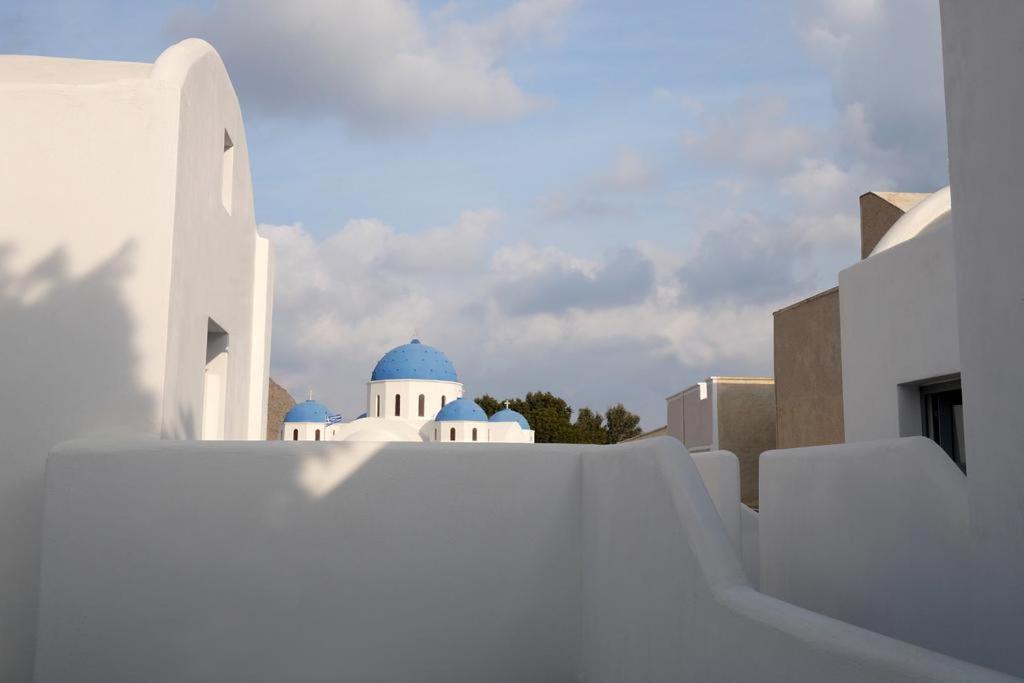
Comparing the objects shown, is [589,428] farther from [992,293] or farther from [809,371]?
[992,293]

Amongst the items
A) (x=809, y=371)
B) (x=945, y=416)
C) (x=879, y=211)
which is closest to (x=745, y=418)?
(x=809, y=371)

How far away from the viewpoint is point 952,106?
5.15 meters

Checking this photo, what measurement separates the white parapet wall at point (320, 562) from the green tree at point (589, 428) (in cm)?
5202

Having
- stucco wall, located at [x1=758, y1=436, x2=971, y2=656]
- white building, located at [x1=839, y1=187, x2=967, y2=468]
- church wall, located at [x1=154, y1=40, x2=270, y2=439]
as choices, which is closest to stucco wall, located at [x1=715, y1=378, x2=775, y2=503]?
white building, located at [x1=839, y1=187, x2=967, y2=468]

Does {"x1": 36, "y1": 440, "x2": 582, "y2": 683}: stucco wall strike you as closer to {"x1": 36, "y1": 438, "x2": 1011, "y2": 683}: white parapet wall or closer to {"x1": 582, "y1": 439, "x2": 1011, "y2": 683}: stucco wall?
{"x1": 36, "y1": 438, "x2": 1011, "y2": 683}: white parapet wall

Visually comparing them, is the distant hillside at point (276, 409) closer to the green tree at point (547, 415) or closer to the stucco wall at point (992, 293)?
the green tree at point (547, 415)

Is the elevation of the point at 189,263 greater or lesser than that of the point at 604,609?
greater

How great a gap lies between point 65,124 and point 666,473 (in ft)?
20.7

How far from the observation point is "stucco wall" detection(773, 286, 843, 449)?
17016mm

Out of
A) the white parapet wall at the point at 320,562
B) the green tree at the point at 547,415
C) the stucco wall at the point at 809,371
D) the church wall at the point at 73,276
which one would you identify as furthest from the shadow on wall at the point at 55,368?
the green tree at the point at 547,415

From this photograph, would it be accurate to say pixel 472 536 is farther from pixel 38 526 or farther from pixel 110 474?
pixel 38 526

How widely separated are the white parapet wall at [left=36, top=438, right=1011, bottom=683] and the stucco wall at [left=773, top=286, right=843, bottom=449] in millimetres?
10601

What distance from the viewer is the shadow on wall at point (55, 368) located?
801 centimetres

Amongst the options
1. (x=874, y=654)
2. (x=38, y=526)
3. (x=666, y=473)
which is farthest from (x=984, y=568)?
(x=38, y=526)
